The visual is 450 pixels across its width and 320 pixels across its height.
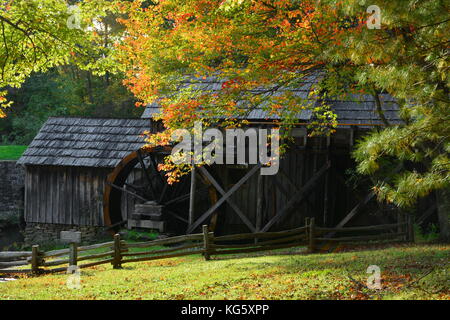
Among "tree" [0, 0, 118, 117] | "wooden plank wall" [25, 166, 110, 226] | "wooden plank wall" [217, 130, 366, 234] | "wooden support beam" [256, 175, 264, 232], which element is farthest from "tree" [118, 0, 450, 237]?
"wooden plank wall" [25, 166, 110, 226]

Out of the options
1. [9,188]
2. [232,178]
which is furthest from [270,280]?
[9,188]

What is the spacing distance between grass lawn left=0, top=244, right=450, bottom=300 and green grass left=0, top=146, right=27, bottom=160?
605 inches

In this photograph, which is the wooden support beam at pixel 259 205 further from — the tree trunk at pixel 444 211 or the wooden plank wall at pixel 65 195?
the wooden plank wall at pixel 65 195

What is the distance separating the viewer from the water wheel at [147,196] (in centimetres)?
1931

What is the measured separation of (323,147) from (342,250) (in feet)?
11.1

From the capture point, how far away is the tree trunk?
40.7 ft

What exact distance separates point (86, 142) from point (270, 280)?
1298cm

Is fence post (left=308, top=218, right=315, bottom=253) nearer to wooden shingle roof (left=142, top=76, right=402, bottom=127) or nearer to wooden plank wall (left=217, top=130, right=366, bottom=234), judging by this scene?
wooden plank wall (left=217, top=130, right=366, bottom=234)

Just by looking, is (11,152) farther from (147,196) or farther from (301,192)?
(301,192)

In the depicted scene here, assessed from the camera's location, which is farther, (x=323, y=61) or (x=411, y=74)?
(x=323, y=61)

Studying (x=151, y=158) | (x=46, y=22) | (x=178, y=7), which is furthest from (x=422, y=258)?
(x=151, y=158)

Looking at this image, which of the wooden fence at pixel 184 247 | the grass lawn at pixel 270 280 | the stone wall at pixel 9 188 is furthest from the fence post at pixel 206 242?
the stone wall at pixel 9 188

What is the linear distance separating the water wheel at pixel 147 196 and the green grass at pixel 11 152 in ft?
28.8

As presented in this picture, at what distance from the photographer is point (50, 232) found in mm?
21859
